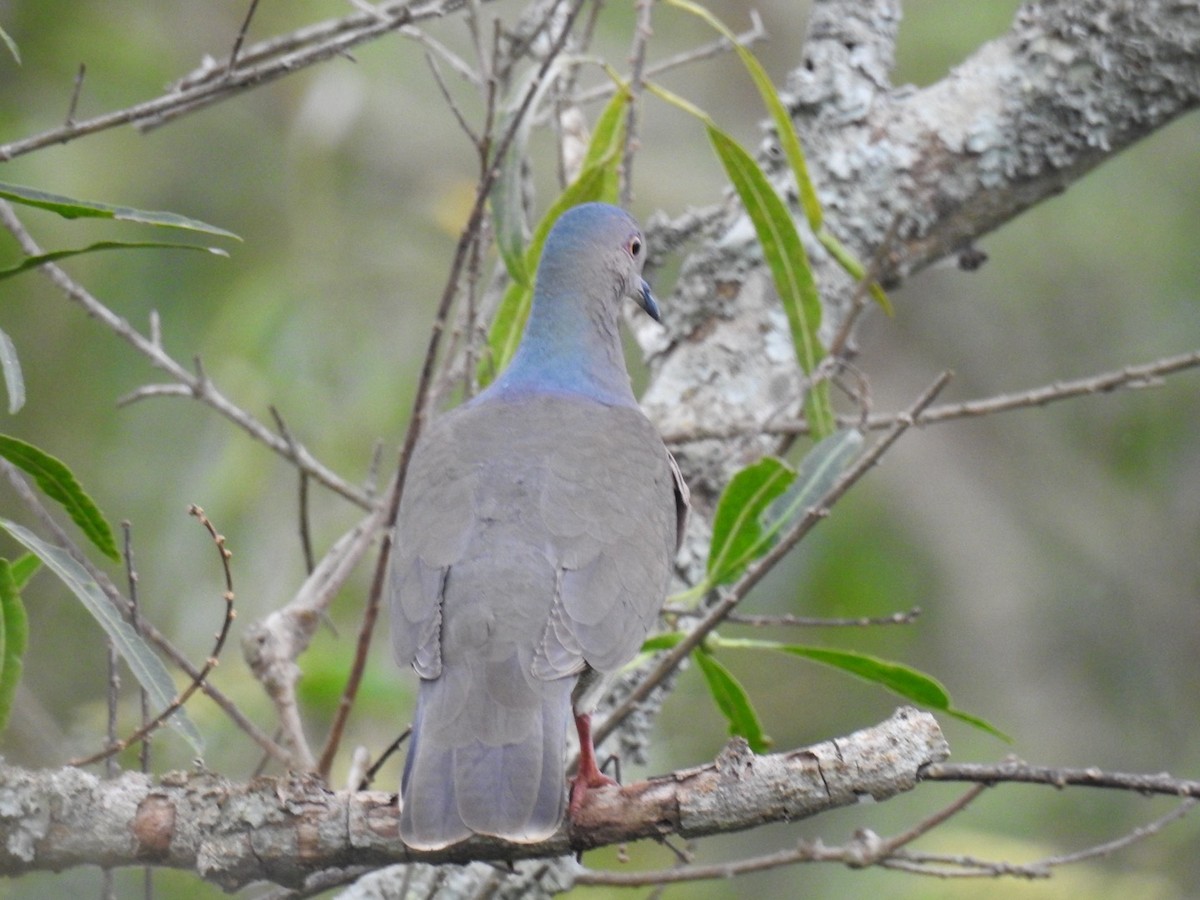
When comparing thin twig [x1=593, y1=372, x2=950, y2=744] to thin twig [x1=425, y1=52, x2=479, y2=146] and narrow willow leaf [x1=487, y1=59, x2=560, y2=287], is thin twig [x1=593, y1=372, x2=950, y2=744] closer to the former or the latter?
narrow willow leaf [x1=487, y1=59, x2=560, y2=287]

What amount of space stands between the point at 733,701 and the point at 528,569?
0.86 meters

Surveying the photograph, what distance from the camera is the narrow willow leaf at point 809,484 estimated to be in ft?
13.0

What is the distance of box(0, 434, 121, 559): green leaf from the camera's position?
3.09 metres

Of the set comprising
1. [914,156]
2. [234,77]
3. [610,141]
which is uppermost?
[914,156]

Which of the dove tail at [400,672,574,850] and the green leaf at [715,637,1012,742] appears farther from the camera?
the green leaf at [715,637,1012,742]

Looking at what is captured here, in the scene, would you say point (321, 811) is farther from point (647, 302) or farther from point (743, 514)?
point (647, 302)

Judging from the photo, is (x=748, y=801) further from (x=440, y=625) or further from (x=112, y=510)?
(x=112, y=510)

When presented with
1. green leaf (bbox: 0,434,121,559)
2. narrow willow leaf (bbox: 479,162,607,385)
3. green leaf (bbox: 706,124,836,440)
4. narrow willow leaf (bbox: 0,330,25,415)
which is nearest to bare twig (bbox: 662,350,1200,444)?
green leaf (bbox: 706,124,836,440)

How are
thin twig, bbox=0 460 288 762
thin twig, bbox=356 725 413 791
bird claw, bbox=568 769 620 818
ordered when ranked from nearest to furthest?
1. bird claw, bbox=568 769 620 818
2. thin twig, bbox=356 725 413 791
3. thin twig, bbox=0 460 288 762

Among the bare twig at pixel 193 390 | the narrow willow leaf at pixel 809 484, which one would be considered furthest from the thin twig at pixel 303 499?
the narrow willow leaf at pixel 809 484

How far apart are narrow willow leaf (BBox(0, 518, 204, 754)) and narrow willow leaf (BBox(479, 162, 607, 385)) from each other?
177 centimetres

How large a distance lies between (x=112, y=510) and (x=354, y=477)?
1.19 meters

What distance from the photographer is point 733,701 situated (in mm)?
3998

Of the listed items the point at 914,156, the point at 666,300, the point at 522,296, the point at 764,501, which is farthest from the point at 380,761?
the point at 666,300
